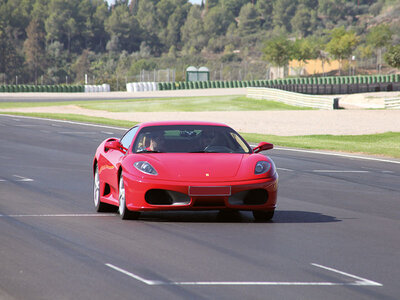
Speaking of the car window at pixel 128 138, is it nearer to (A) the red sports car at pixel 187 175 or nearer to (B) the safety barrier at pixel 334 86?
(A) the red sports car at pixel 187 175

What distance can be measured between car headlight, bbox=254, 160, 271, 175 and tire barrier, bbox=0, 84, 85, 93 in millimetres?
82187

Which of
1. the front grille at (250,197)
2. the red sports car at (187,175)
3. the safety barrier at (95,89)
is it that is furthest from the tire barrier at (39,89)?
the front grille at (250,197)

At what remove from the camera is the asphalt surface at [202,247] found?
6.75 metres

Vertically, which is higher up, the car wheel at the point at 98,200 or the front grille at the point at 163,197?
the front grille at the point at 163,197

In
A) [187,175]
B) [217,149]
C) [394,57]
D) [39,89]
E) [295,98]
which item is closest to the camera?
[187,175]

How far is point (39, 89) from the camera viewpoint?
93500mm

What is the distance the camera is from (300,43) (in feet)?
541

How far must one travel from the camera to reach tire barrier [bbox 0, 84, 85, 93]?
90.3 metres

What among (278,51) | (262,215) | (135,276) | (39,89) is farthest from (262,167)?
(278,51)

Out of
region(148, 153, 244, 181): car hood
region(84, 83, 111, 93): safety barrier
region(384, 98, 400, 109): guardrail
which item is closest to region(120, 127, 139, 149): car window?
region(148, 153, 244, 181): car hood

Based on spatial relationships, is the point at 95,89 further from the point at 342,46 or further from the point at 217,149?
the point at 217,149

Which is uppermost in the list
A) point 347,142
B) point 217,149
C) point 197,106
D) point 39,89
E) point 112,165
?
point 217,149

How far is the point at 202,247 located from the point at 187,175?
1.65m

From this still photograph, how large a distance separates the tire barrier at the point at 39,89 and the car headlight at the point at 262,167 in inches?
3236
